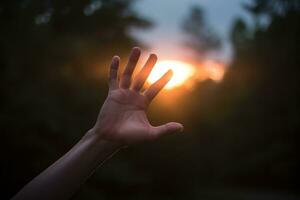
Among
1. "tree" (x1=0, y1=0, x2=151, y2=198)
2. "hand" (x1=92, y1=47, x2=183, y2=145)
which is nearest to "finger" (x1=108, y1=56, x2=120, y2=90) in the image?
"hand" (x1=92, y1=47, x2=183, y2=145)

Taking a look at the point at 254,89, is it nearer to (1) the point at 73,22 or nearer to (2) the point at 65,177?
(1) the point at 73,22

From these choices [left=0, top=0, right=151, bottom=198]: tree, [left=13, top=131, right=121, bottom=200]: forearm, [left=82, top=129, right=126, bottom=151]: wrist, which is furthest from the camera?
[left=0, top=0, right=151, bottom=198]: tree

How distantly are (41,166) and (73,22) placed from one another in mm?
10919

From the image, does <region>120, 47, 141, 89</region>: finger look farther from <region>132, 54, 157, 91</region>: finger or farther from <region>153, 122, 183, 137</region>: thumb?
<region>153, 122, 183, 137</region>: thumb

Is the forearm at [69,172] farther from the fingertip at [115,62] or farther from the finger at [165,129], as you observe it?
the fingertip at [115,62]

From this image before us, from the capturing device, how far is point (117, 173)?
1527 cm

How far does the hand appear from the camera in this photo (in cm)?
204

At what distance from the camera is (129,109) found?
2.14 meters

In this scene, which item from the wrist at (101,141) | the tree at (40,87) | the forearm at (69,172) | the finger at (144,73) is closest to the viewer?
the forearm at (69,172)

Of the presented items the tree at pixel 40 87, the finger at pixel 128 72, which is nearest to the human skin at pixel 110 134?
the finger at pixel 128 72

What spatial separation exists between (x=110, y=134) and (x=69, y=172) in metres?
0.29

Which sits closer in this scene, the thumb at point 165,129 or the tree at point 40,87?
the thumb at point 165,129

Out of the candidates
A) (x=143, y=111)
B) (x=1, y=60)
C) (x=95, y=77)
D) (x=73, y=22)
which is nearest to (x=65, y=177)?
(x=143, y=111)

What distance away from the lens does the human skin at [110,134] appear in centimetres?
179
